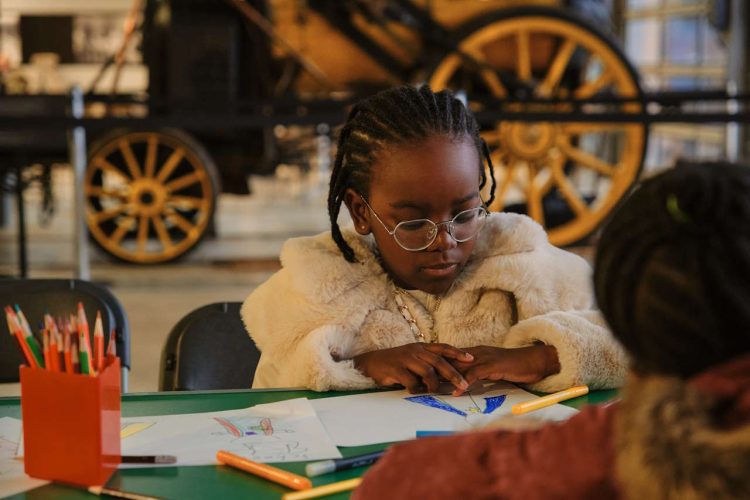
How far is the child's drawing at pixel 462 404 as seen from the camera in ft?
3.89

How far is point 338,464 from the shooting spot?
974mm

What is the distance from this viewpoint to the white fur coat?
1316 mm

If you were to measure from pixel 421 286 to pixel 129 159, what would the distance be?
3.64 metres

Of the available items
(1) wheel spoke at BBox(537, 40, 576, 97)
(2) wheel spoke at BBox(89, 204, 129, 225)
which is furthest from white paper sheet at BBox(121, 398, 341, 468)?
(1) wheel spoke at BBox(537, 40, 576, 97)

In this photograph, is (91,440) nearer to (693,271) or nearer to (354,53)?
(693,271)

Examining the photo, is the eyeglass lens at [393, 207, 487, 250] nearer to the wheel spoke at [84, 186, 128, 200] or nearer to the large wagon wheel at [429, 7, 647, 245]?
the large wagon wheel at [429, 7, 647, 245]

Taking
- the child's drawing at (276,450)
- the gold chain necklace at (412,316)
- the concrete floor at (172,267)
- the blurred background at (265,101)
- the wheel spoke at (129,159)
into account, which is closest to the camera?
the child's drawing at (276,450)

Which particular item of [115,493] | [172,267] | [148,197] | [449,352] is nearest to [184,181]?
[148,197]

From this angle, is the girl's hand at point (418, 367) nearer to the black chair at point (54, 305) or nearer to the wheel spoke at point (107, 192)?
the black chair at point (54, 305)

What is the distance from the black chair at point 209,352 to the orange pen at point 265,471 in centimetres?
Answer: 63

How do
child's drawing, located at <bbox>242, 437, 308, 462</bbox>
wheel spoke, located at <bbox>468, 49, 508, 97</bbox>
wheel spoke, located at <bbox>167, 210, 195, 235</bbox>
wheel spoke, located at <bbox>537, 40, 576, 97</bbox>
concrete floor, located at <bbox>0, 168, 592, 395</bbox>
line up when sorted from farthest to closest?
wheel spoke, located at <bbox>537, 40, 576, 97</bbox> < wheel spoke, located at <bbox>468, 49, 508, 97</bbox> < wheel spoke, located at <bbox>167, 210, 195, 235</bbox> < concrete floor, located at <bbox>0, 168, 592, 395</bbox> < child's drawing, located at <bbox>242, 437, 308, 462</bbox>

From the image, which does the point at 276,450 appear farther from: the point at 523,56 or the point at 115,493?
the point at 523,56

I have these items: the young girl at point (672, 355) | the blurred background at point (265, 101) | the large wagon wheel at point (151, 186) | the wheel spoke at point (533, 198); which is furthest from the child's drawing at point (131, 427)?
the wheel spoke at point (533, 198)

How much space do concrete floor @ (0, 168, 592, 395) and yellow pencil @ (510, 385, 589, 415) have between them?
1.29 meters
